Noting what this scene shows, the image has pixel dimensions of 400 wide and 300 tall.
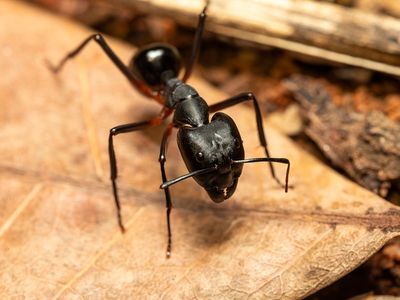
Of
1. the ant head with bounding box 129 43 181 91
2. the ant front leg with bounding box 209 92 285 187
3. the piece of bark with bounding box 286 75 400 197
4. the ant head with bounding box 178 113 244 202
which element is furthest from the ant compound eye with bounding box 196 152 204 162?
the ant head with bounding box 129 43 181 91

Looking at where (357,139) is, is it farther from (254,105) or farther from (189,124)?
(189,124)

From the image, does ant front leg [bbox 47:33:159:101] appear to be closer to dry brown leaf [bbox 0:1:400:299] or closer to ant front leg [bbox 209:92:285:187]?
dry brown leaf [bbox 0:1:400:299]

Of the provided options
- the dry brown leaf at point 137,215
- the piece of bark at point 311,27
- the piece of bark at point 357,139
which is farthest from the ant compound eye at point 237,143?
the piece of bark at point 311,27

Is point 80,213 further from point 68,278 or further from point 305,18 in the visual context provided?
point 305,18

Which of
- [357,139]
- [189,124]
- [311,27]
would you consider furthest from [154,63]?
[357,139]

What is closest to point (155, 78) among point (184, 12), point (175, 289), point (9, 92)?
point (184, 12)

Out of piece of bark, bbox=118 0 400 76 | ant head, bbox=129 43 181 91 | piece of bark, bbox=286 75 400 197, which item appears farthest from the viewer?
ant head, bbox=129 43 181 91
